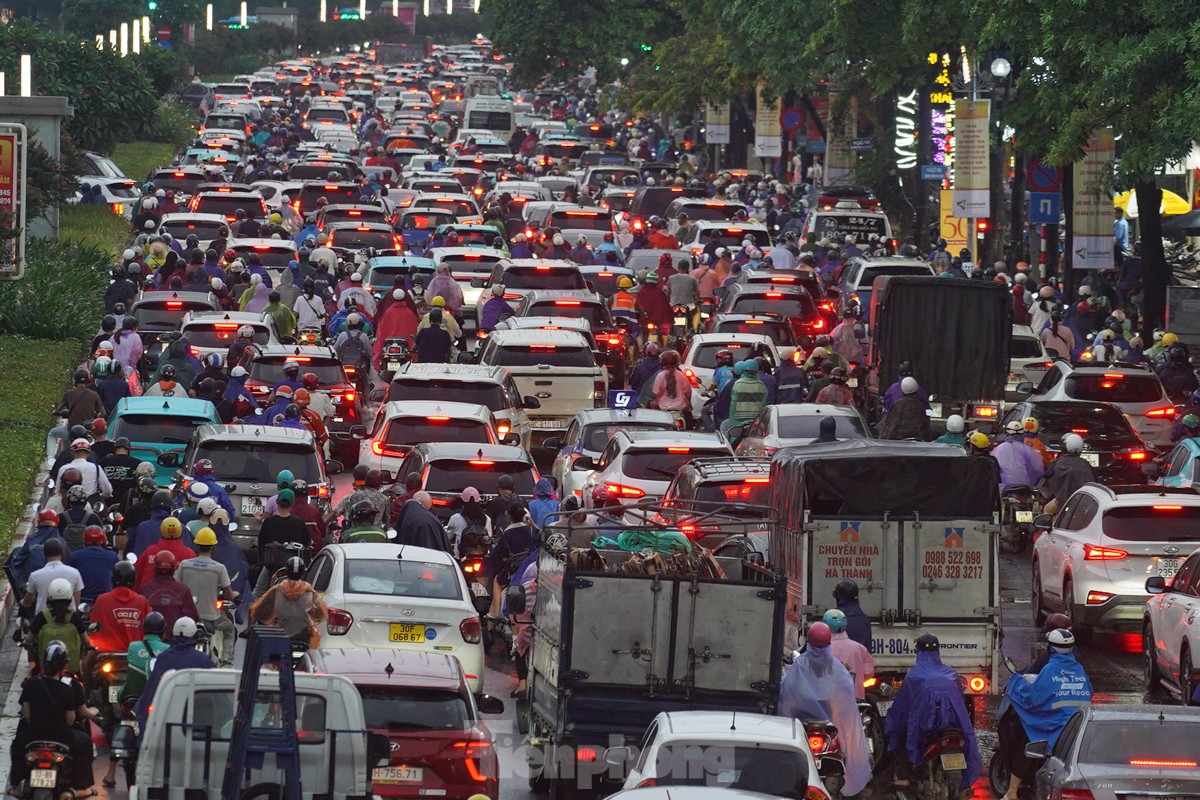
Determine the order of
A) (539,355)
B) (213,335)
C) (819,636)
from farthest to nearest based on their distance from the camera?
(213,335)
(539,355)
(819,636)

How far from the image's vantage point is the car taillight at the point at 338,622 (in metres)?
17.6

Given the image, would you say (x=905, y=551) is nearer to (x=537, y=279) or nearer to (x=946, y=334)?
(x=946, y=334)

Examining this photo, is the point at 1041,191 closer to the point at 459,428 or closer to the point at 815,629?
the point at 459,428

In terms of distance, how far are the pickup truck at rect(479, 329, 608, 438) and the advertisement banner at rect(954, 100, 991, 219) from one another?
45.9 feet

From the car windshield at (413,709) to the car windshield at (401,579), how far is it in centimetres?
374

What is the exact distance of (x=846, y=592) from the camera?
16828 millimetres

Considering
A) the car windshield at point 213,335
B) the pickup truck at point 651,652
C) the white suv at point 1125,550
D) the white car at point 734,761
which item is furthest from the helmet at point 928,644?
the car windshield at point 213,335

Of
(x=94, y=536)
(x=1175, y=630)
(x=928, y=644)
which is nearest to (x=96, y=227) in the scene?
(x=94, y=536)

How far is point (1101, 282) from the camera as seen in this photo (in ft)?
143

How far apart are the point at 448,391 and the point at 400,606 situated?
9446mm

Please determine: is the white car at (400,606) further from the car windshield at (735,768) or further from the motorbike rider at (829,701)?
the car windshield at (735,768)

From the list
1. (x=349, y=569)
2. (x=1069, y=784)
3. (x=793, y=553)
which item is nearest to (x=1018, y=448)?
(x=793, y=553)

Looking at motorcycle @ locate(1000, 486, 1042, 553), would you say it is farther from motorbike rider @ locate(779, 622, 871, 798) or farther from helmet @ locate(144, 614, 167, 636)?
helmet @ locate(144, 614, 167, 636)

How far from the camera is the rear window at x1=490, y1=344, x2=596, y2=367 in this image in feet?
99.2
